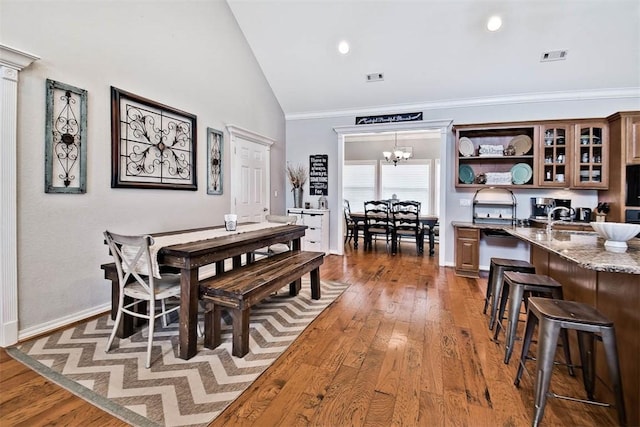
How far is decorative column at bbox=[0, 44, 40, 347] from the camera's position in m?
2.21

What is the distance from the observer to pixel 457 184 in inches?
189

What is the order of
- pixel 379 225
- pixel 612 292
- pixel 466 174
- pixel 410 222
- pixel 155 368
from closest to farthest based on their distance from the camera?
pixel 612 292
pixel 155 368
pixel 466 174
pixel 410 222
pixel 379 225

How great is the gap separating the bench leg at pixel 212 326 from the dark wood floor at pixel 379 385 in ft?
1.76

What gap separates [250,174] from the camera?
204 inches

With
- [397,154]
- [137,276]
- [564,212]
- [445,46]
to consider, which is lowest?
[137,276]

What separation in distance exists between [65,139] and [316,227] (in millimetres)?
3969

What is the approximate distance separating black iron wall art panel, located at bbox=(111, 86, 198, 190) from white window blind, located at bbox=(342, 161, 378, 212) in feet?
16.9

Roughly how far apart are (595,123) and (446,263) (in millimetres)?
2821

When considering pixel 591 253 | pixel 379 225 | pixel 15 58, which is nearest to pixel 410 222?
pixel 379 225

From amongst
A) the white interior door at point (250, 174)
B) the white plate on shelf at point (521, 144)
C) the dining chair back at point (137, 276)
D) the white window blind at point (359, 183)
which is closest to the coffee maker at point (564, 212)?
the white plate on shelf at point (521, 144)

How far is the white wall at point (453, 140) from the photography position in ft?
14.4

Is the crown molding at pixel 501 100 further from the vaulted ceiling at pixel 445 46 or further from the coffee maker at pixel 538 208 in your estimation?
the coffee maker at pixel 538 208

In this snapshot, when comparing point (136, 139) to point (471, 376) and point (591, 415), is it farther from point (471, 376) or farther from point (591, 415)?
point (591, 415)

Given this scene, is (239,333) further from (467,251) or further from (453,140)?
(453,140)
